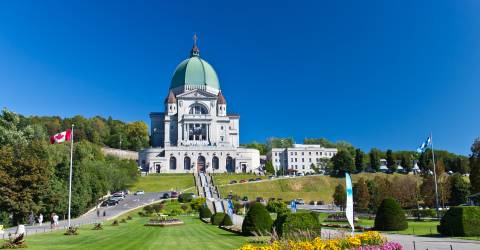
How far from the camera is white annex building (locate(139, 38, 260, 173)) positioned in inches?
4375

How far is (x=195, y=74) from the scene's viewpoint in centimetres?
12775

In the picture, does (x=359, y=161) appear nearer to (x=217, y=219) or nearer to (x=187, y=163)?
(x=187, y=163)

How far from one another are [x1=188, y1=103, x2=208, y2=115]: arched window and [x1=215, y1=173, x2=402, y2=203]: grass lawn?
34.6m

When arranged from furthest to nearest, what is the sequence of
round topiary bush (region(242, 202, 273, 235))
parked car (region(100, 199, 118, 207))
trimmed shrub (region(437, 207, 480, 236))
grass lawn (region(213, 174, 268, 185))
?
grass lawn (region(213, 174, 268, 185)) → parked car (region(100, 199, 118, 207)) → round topiary bush (region(242, 202, 273, 235)) → trimmed shrub (region(437, 207, 480, 236))

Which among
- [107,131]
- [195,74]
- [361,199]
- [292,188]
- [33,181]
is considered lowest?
[361,199]

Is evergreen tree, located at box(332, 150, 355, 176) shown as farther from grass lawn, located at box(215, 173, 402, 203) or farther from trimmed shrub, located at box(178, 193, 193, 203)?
trimmed shrub, located at box(178, 193, 193, 203)

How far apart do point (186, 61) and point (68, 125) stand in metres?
40.8

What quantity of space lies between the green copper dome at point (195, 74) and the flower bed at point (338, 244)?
111552mm

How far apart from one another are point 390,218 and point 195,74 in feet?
337

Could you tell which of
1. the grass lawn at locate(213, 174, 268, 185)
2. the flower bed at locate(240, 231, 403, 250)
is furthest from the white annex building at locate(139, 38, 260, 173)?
the flower bed at locate(240, 231, 403, 250)

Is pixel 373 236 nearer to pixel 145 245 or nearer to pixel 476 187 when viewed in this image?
pixel 145 245

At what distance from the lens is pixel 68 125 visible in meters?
132

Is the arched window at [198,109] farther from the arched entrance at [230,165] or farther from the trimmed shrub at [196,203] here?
the trimmed shrub at [196,203]

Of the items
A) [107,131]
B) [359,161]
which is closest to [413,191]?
[359,161]
